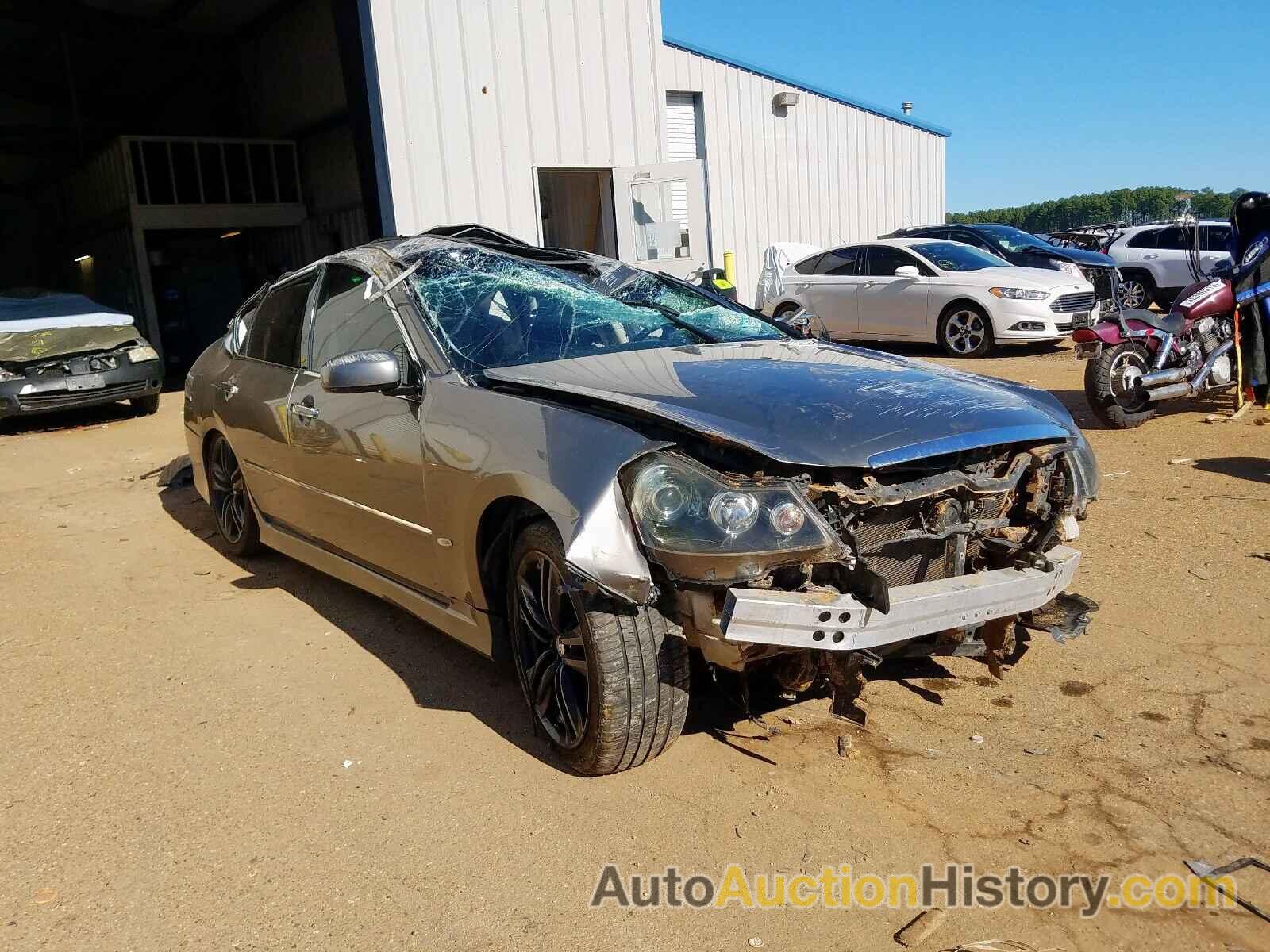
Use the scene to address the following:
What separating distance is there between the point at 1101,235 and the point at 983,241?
5757 mm

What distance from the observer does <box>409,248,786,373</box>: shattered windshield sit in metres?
3.78

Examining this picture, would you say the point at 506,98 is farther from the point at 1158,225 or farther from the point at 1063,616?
the point at 1158,225

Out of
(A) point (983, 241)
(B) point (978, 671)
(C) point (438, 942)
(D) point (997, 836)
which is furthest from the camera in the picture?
(A) point (983, 241)

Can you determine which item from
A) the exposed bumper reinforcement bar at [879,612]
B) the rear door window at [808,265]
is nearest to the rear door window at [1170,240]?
the rear door window at [808,265]

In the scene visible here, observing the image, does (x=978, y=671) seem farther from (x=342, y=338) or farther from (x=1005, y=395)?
(x=342, y=338)

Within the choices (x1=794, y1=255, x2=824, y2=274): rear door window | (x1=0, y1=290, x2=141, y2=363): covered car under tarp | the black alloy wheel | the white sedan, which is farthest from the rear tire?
the black alloy wheel

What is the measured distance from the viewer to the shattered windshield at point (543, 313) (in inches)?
149

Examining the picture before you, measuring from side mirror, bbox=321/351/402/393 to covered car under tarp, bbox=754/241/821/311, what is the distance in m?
11.6

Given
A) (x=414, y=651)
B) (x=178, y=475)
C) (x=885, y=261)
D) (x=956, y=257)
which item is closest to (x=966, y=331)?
(x=956, y=257)

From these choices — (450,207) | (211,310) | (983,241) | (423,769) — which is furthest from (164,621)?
(211,310)

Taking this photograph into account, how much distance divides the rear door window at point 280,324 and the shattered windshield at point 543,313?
91 centimetres

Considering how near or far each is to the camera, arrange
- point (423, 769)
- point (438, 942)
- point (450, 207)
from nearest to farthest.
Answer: point (438, 942)
point (423, 769)
point (450, 207)

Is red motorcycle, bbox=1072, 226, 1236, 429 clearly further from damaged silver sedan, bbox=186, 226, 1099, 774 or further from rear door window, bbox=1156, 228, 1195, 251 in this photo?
rear door window, bbox=1156, 228, 1195, 251

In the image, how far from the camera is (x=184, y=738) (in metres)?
3.57
